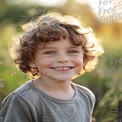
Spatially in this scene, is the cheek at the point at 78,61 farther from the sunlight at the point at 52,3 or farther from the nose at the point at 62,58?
the sunlight at the point at 52,3

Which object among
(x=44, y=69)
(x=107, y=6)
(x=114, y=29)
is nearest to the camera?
(x=44, y=69)

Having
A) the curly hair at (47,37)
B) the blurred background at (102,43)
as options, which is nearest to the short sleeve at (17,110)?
the curly hair at (47,37)

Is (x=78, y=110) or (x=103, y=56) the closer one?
(x=78, y=110)

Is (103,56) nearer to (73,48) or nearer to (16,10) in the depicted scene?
(16,10)

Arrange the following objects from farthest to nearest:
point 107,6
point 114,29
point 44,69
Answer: point 114,29 → point 107,6 → point 44,69

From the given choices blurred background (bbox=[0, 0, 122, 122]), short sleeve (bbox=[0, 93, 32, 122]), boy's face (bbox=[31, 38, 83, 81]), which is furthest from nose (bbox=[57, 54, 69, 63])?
blurred background (bbox=[0, 0, 122, 122])

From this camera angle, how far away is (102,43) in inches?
123

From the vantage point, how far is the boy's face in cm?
190

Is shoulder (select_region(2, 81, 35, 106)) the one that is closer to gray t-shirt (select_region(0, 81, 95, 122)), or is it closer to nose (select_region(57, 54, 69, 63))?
gray t-shirt (select_region(0, 81, 95, 122))

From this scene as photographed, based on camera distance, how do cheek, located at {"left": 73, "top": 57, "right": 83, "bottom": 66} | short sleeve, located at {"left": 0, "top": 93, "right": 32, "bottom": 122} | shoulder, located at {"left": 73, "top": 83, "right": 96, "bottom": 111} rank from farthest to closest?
1. shoulder, located at {"left": 73, "top": 83, "right": 96, "bottom": 111}
2. cheek, located at {"left": 73, "top": 57, "right": 83, "bottom": 66}
3. short sleeve, located at {"left": 0, "top": 93, "right": 32, "bottom": 122}

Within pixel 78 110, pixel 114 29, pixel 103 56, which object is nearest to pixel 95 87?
pixel 103 56

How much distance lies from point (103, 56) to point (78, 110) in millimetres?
1147

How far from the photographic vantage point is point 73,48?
6.42 feet

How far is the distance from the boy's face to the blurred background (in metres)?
1.07
